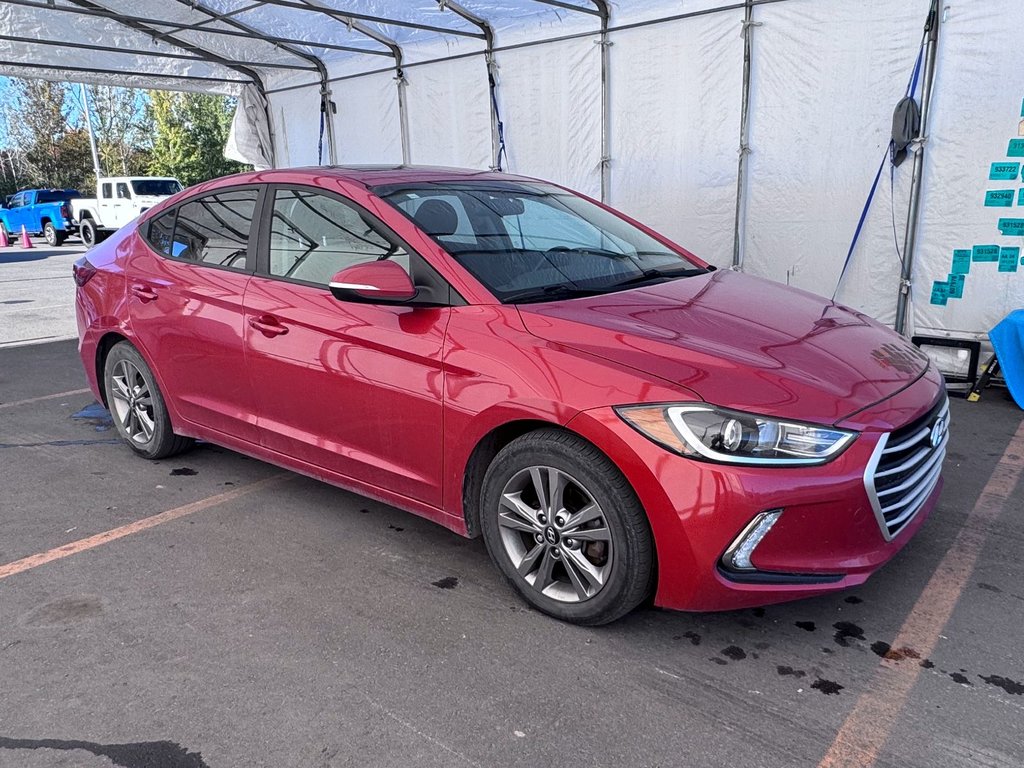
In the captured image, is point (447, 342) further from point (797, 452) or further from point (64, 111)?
point (64, 111)

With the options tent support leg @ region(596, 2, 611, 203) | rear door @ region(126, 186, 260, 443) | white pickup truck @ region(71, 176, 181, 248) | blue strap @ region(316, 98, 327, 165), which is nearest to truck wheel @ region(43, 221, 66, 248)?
white pickup truck @ region(71, 176, 181, 248)

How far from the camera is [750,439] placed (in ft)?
8.05

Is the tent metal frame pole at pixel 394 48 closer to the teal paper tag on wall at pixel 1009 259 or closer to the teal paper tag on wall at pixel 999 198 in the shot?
the teal paper tag on wall at pixel 999 198

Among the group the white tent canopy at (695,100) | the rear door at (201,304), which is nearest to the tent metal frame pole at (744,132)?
the white tent canopy at (695,100)

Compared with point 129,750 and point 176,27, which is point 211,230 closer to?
point 129,750

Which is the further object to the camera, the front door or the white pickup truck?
the white pickup truck

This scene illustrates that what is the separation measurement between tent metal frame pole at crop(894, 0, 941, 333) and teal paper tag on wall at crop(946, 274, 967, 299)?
289mm

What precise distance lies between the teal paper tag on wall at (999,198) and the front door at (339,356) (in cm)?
483

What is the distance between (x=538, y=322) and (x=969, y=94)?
4.79 metres

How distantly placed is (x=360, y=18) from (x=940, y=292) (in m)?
6.10

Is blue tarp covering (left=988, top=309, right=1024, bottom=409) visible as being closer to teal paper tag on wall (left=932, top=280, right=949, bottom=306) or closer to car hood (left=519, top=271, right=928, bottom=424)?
teal paper tag on wall (left=932, top=280, right=949, bottom=306)

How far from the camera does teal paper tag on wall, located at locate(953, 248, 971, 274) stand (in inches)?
241

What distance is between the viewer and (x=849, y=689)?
8.21ft

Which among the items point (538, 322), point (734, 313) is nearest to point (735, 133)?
point (734, 313)
